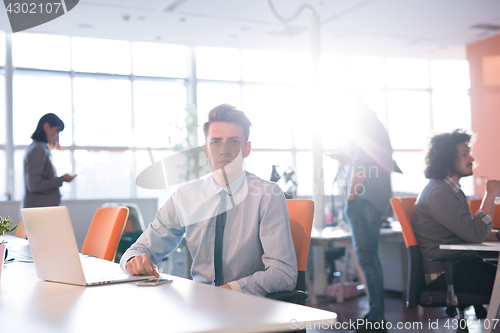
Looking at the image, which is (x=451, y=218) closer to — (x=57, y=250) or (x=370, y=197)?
(x=370, y=197)

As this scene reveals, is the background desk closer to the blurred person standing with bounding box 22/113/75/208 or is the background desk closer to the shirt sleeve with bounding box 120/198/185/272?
the blurred person standing with bounding box 22/113/75/208

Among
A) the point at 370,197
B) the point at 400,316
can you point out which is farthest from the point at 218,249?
the point at 400,316

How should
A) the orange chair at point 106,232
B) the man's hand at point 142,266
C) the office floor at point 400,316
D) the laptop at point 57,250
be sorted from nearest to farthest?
the laptop at point 57,250 → the man's hand at point 142,266 → the orange chair at point 106,232 → the office floor at point 400,316

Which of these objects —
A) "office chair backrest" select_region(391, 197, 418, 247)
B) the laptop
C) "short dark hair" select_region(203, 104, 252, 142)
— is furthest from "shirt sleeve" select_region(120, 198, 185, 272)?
"office chair backrest" select_region(391, 197, 418, 247)

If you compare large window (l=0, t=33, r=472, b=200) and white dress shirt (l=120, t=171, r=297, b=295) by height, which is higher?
large window (l=0, t=33, r=472, b=200)

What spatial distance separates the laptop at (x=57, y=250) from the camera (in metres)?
1.26

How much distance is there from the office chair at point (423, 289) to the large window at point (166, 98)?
12.3 ft

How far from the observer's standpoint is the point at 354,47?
7.87 m

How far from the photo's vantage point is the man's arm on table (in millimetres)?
1404

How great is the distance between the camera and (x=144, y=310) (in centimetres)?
94

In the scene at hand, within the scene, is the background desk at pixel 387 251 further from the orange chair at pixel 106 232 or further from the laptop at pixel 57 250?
the laptop at pixel 57 250

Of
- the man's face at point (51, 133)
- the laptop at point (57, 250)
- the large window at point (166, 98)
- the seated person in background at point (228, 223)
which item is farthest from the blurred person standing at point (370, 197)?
the large window at point (166, 98)

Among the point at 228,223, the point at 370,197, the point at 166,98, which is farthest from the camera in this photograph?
the point at 166,98

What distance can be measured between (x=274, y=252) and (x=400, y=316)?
101 inches
